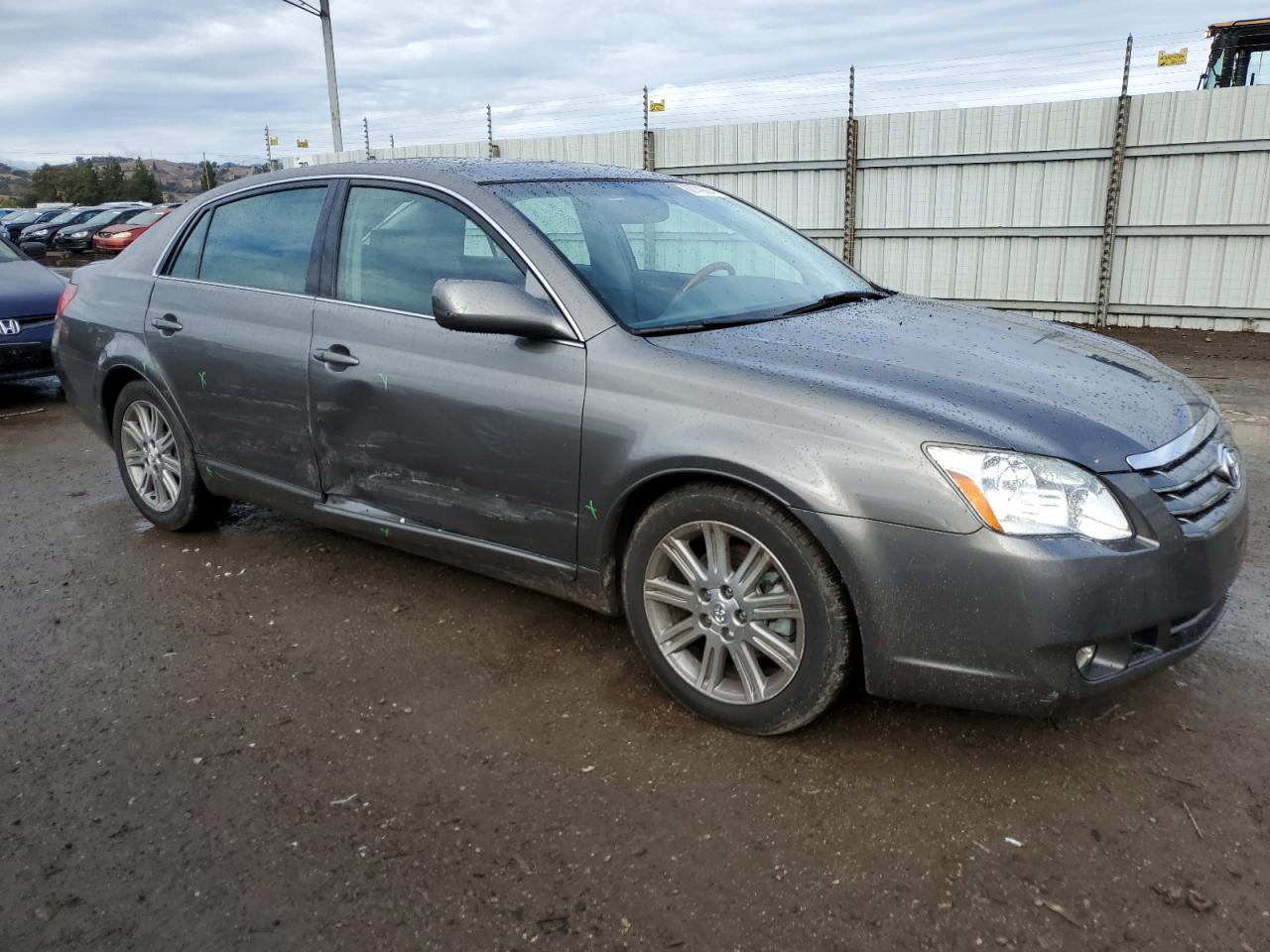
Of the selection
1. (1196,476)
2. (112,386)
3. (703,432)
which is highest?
(703,432)

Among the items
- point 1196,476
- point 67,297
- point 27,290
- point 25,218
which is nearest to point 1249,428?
point 1196,476

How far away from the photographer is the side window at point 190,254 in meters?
4.48

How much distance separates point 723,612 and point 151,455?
3.19 m

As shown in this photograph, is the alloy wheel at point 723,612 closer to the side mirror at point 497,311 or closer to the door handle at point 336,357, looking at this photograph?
the side mirror at point 497,311

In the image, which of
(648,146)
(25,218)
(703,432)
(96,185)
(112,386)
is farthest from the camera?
(96,185)

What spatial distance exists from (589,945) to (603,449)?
1356mm

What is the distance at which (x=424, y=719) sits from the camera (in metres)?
3.10

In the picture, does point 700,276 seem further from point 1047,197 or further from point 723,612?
point 1047,197

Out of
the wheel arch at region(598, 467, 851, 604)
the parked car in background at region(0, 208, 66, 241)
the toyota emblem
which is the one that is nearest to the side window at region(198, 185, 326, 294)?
the wheel arch at region(598, 467, 851, 604)

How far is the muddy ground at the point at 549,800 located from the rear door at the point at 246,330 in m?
0.68

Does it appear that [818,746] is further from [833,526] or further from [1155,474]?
[1155,474]

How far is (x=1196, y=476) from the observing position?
8.90ft

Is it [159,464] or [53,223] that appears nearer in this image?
[159,464]

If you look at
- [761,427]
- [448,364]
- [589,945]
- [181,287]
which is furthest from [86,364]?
[589,945]
